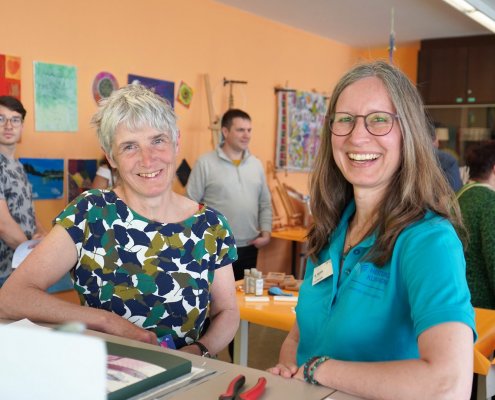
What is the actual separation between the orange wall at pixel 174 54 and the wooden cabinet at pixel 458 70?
4.07ft

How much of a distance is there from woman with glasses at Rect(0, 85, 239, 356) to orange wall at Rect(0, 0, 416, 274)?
2.47m

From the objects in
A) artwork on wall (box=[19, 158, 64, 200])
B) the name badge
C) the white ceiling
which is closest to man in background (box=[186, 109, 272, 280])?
artwork on wall (box=[19, 158, 64, 200])

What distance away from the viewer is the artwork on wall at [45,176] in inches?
156

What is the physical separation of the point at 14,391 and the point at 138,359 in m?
0.43

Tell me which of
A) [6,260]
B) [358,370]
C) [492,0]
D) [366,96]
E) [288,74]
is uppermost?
[492,0]

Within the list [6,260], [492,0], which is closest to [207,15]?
[492,0]

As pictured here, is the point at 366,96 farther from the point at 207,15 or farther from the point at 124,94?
the point at 207,15

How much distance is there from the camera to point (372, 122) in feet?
4.38

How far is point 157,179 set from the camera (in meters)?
1.73

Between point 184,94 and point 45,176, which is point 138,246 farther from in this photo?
point 184,94

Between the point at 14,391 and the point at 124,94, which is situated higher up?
the point at 124,94

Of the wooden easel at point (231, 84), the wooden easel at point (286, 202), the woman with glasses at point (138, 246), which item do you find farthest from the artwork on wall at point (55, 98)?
the wooden easel at point (286, 202)

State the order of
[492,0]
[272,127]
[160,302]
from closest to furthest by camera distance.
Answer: [160,302], [492,0], [272,127]

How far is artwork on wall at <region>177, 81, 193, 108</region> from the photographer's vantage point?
520cm
